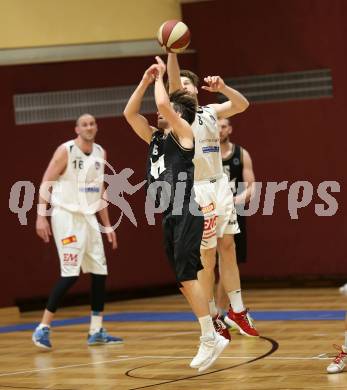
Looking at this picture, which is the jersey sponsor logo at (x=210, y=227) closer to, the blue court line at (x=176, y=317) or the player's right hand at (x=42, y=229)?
the player's right hand at (x=42, y=229)

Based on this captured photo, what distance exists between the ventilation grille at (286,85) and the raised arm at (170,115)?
632 cm

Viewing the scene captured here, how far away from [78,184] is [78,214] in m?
0.30

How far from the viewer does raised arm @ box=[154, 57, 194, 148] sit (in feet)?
22.2

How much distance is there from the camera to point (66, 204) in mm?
9391

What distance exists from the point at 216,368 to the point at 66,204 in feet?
8.86

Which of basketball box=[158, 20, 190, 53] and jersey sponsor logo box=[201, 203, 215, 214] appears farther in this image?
jersey sponsor logo box=[201, 203, 215, 214]

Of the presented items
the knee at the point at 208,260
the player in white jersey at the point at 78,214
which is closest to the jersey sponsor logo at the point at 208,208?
the knee at the point at 208,260

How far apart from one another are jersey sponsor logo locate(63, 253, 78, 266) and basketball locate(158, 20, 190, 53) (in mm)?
2441

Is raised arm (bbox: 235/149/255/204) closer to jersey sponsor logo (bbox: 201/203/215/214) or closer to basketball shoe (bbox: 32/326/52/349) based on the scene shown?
jersey sponsor logo (bbox: 201/203/215/214)

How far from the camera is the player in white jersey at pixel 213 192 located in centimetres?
811

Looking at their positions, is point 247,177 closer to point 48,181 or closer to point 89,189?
point 89,189

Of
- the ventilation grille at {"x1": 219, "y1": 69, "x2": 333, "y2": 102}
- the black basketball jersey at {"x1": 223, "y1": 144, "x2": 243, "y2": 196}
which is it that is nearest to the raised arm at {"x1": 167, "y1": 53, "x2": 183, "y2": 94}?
the black basketball jersey at {"x1": 223, "y1": 144, "x2": 243, "y2": 196}

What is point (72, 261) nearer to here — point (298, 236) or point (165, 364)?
point (165, 364)

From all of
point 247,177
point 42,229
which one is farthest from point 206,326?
point 247,177
